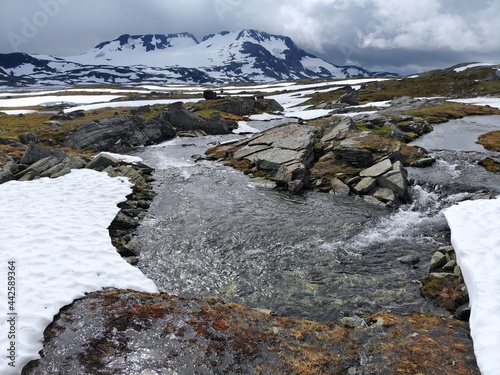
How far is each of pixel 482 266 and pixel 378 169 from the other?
17.2 metres

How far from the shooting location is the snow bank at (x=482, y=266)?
978 cm

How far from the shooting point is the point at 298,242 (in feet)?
64.7

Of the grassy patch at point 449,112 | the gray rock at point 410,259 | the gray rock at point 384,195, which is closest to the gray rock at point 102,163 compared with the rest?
the gray rock at point 384,195

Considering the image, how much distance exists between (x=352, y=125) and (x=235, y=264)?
32.0 meters

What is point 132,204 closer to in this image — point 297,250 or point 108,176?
point 108,176

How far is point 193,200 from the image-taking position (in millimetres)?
27344

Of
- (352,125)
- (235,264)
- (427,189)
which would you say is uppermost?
(352,125)

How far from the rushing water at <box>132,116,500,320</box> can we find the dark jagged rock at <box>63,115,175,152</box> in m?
25.0

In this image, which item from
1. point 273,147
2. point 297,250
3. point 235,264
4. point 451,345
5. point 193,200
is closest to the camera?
point 451,345

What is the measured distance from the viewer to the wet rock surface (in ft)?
31.4

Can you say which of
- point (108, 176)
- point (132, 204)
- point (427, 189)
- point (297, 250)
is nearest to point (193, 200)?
point (132, 204)

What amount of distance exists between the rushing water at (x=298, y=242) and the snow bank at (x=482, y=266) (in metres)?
2.06

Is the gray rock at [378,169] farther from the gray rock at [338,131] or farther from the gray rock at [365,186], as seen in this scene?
the gray rock at [338,131]

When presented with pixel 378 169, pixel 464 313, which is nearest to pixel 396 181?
pixel 378 169
